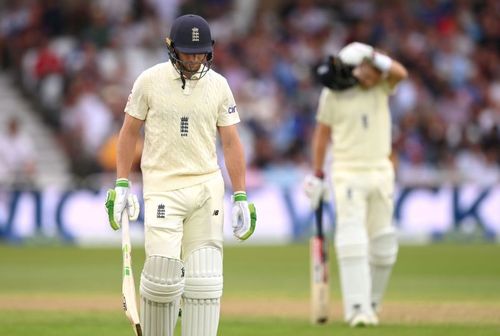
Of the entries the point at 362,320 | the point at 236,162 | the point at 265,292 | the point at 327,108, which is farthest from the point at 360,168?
the point at 265,292

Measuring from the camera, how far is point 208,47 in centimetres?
741

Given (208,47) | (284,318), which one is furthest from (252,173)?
(208,47)

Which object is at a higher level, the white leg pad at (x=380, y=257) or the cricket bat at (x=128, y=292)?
the white leg pad at (x=380, y=257)

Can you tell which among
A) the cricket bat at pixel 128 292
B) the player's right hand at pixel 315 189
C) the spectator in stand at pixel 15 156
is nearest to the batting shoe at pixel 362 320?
the player's right hand at pixel 315 189

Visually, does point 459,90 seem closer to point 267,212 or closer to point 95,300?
point 267,212

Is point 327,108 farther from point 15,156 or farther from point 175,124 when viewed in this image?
point 15,156

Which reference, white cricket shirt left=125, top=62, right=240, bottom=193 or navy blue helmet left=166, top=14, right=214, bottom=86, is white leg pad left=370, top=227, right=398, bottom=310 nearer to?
white cricket shirt left=125, top=62, right=240, bottom=193

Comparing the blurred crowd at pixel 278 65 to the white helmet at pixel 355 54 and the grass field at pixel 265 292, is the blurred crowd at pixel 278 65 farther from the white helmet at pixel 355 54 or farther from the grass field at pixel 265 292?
the white helmet at pixel 355 54

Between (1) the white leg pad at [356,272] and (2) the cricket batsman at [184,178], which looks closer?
(2) the cricket batsman at [184,178]

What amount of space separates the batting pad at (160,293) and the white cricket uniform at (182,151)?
19cm

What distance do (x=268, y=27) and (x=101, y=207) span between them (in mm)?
5852

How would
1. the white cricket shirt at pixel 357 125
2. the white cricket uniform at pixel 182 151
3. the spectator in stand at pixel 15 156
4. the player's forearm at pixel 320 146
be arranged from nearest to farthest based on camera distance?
the white cricket uniform at pixel 182 151, the white cricket shirt at pixel 357 125, the player's forearm at pixel 320 146, the spectator in stand at pixel 15 156

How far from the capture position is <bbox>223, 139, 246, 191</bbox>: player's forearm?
25.0 ft

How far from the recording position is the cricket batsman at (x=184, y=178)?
7.36 m
